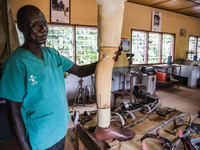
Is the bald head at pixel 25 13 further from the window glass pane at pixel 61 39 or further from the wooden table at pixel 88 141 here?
the window glass pane at pixel 61 39

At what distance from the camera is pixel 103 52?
1.03 m

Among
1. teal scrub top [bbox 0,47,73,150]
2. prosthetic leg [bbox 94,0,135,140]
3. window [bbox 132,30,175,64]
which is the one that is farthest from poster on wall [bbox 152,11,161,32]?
teal scrub top [bbox 0,47,73,150]

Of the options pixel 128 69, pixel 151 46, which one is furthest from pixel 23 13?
pixel 151 46

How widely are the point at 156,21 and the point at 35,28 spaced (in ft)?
20.6

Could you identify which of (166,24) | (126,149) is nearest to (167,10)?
(166,24)

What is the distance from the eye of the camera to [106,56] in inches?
40.4

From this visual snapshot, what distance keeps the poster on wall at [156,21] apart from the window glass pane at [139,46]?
0.59m

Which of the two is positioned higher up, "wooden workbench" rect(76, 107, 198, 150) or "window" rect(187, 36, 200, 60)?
"window" rect(187, 36, 200, 60)

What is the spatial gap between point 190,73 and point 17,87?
23.1 ft

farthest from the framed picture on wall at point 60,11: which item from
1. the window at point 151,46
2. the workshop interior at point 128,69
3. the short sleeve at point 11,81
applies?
the short sleeve at point 11,81

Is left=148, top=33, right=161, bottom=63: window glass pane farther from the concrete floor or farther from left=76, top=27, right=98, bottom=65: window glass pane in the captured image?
left=76, top=27, right=98, bottom=65: window glass pane

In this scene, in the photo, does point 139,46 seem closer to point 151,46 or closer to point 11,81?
point 151,46

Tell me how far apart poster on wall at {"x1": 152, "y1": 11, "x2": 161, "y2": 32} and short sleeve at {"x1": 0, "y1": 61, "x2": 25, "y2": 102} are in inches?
246

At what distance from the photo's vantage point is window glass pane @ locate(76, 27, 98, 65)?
4.59 metres
